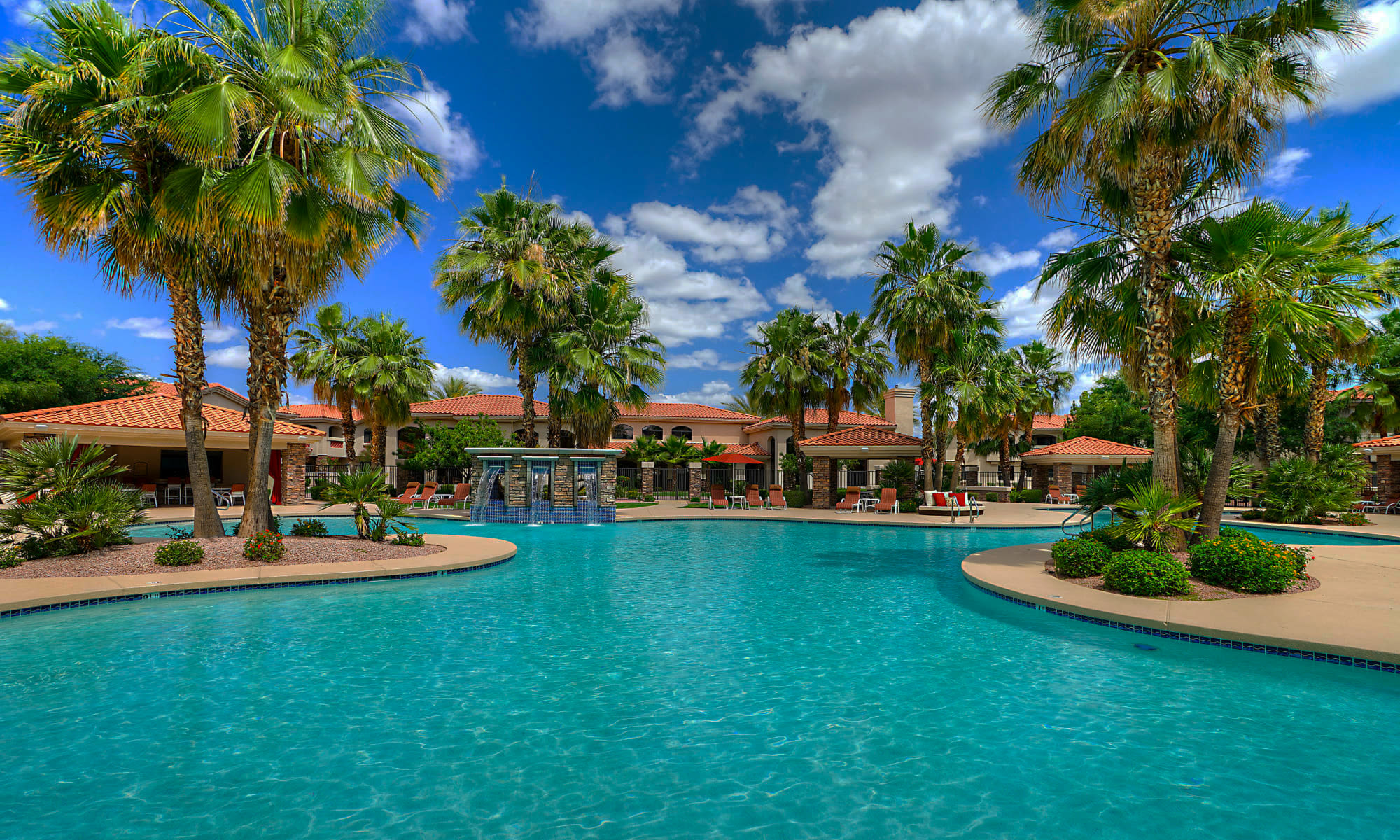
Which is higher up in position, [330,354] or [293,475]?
[330,354]

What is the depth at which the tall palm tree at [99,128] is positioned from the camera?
10.1m

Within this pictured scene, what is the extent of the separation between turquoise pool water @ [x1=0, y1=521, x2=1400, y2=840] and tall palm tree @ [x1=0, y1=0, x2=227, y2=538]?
6.69 meters

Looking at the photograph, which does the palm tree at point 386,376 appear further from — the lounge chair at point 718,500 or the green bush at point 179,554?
the green bush at point 179,554

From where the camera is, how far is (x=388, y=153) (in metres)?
11.7

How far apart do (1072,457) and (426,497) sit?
2824cm

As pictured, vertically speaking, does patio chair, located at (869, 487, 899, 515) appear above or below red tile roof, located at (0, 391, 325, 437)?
below

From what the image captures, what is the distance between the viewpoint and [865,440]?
84.0 feet

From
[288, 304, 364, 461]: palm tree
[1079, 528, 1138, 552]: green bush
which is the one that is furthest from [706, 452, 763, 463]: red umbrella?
[1079, 528, 1138, 552]: green bush

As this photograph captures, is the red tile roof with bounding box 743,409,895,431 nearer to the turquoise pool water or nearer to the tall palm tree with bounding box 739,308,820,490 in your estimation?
the tall palm tree with bounding box 739,308,820,490

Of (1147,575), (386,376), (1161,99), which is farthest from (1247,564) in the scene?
(386,376)

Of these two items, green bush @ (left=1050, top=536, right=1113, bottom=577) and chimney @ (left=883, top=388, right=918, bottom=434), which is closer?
green bush @ (left=1050, top=536, right=1113, bottom=577)

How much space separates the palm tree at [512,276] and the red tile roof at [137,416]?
6.72 m

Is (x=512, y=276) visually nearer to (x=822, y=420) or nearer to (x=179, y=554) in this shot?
(x=179, y=554)

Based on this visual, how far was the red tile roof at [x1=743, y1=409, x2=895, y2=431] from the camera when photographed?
116 feet
